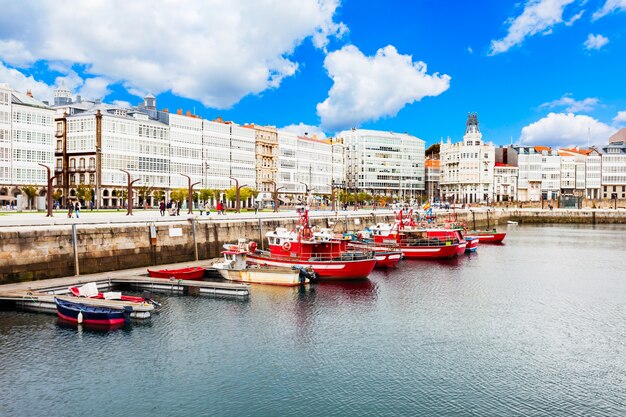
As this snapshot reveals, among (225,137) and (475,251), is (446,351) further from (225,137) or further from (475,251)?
(225,137)

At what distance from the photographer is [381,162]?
6831 inches

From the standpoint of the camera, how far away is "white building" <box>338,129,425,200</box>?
171m

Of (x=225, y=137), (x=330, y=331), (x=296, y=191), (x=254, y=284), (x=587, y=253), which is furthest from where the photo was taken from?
(x=296, y=191)

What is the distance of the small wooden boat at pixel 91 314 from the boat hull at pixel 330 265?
50.0 feet

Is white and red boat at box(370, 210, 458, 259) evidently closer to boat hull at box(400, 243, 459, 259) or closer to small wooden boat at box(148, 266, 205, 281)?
boat hull at box(400, 243, 459, 259)

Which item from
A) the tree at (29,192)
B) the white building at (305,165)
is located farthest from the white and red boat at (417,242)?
the white building at (305,165)

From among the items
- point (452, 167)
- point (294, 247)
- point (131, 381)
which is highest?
point (452, 167)

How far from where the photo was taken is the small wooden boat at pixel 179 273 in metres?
39.2

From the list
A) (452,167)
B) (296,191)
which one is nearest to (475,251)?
(296,191)

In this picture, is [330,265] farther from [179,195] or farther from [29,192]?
[179,195]

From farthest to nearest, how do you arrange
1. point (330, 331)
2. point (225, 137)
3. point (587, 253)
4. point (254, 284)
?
point (225, 137) → point (587, 253) → point (254, 284) → point (330, 331)

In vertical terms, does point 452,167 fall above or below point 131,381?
above

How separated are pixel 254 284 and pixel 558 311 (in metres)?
18.7

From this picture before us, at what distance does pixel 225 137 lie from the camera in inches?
4717
